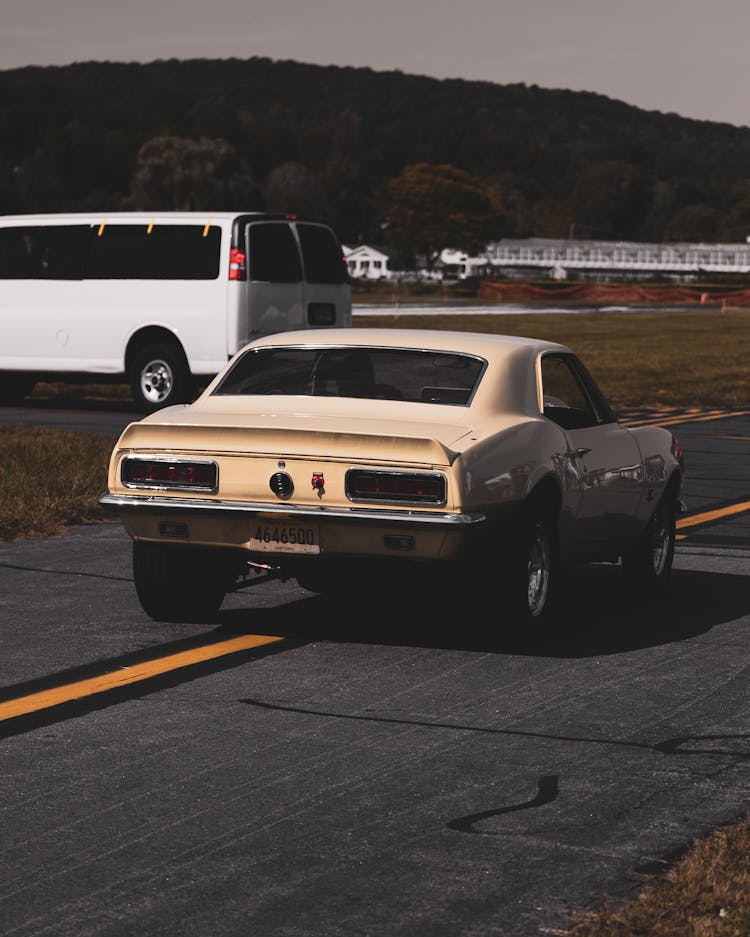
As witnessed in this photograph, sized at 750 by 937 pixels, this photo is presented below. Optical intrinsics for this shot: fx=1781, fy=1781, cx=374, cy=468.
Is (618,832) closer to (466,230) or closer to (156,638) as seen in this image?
(156,638)

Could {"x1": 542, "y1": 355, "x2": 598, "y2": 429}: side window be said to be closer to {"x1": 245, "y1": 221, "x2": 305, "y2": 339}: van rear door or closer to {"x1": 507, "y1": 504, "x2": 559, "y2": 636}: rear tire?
{"x1": 507, "y1": 504, "x2": 559, "y2": 636}: rear tire

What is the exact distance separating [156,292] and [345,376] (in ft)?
41.0

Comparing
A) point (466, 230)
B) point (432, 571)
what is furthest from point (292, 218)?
point (466, 230)

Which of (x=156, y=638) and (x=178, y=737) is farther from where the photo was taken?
(x=156, y=638)

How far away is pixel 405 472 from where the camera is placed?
24.1ft

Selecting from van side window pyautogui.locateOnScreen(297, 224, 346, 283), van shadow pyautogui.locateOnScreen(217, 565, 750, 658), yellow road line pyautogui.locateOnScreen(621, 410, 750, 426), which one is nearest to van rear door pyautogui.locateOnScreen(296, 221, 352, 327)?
van side window pyautogui.locateOnScreen(297, 224, 346, 283)

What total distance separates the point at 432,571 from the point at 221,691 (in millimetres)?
1106

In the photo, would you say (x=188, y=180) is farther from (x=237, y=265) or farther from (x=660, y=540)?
(x=660, y=540)

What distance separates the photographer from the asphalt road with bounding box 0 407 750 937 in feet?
14.8

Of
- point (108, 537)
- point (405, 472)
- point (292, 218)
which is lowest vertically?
point (108, 537)

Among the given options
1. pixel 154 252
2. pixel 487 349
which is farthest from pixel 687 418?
pixel 487 349

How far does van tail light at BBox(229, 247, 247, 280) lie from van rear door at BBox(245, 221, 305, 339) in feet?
0.19

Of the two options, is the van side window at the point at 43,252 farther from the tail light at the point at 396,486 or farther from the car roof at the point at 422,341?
the tail light at the point at 396,486

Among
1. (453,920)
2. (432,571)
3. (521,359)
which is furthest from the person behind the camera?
(521,359)
